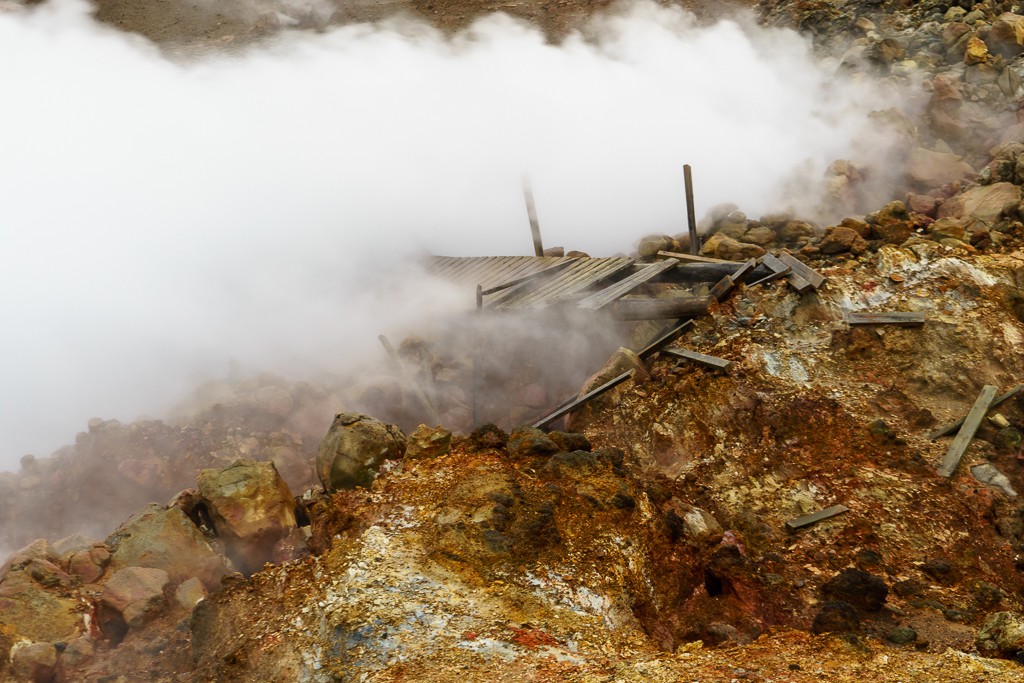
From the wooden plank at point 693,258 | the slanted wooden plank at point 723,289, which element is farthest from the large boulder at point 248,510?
the wooden plank at point 693,258

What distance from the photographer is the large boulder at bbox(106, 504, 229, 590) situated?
6324 millimetres

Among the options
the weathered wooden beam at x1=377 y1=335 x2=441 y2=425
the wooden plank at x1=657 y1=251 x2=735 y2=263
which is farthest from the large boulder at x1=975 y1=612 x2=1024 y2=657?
the weathered wooden beam at x1=377 y1=335 x2=441 y2=425

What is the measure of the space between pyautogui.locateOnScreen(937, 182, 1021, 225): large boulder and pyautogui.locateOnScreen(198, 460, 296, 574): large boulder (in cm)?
815

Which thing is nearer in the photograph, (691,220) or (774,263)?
(774,263)

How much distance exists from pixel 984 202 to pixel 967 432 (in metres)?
4.45

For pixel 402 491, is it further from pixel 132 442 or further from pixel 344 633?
pixel 132 442

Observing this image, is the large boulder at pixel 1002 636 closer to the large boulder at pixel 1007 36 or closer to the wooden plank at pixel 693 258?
the wooden plank at pixel 693 258

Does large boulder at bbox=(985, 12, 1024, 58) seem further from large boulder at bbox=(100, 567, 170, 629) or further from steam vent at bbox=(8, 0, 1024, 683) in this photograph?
large boulder at bbox=(100, 567, 170, 629)

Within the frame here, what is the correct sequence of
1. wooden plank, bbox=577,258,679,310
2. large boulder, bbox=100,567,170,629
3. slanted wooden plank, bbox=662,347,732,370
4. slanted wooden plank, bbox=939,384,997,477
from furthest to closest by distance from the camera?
wooden plank, bbox=577,258,679,310 → slanted wooden plank, bbox=662,347,732,370 → slanted wooden plank, bbox=939,384,997,477 → large boulder, bbox=100,567,170,629

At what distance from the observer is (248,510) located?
655 centimetres

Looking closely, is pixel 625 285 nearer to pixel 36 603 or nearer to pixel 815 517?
pixel 815 517

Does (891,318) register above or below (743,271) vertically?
below

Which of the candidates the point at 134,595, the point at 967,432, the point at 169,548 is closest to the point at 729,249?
the point at 967,432

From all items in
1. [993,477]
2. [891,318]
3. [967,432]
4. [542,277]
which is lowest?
[993,477]
